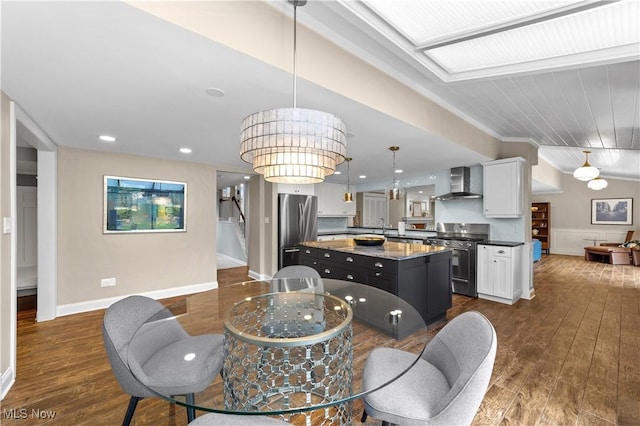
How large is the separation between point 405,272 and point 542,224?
31.7 ft

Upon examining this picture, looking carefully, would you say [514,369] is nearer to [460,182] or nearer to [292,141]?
[292,141]

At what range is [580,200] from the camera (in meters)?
8.86

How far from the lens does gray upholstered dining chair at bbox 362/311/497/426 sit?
1.07 metres

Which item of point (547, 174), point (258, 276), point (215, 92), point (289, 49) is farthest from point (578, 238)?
point (215, 92)

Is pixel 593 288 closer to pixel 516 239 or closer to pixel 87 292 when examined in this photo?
pixel 516 239

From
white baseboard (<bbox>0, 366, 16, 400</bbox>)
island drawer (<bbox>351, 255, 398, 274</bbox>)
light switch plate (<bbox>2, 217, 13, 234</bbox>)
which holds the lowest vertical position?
white baseboard (<bbox>0, 366, 16, 400</bbox>)

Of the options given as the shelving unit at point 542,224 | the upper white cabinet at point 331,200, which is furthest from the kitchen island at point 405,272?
the shelving unit at point 542,224

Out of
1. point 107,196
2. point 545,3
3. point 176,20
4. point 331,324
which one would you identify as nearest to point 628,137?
point 545,3

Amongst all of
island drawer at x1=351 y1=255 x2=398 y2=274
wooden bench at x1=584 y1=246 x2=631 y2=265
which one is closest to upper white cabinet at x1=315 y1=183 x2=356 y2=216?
island drawer at x1=351 y1=255 x2=398 y2=274

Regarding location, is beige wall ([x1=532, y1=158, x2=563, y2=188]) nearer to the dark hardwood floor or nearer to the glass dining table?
the dark hardwood floor

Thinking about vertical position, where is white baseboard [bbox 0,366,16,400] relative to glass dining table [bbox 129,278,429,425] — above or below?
below

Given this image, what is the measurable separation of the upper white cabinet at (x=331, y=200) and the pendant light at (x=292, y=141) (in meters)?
4.78

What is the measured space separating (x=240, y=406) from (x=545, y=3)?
2.70 meters

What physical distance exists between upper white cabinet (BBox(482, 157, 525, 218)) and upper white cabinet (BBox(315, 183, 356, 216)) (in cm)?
323
